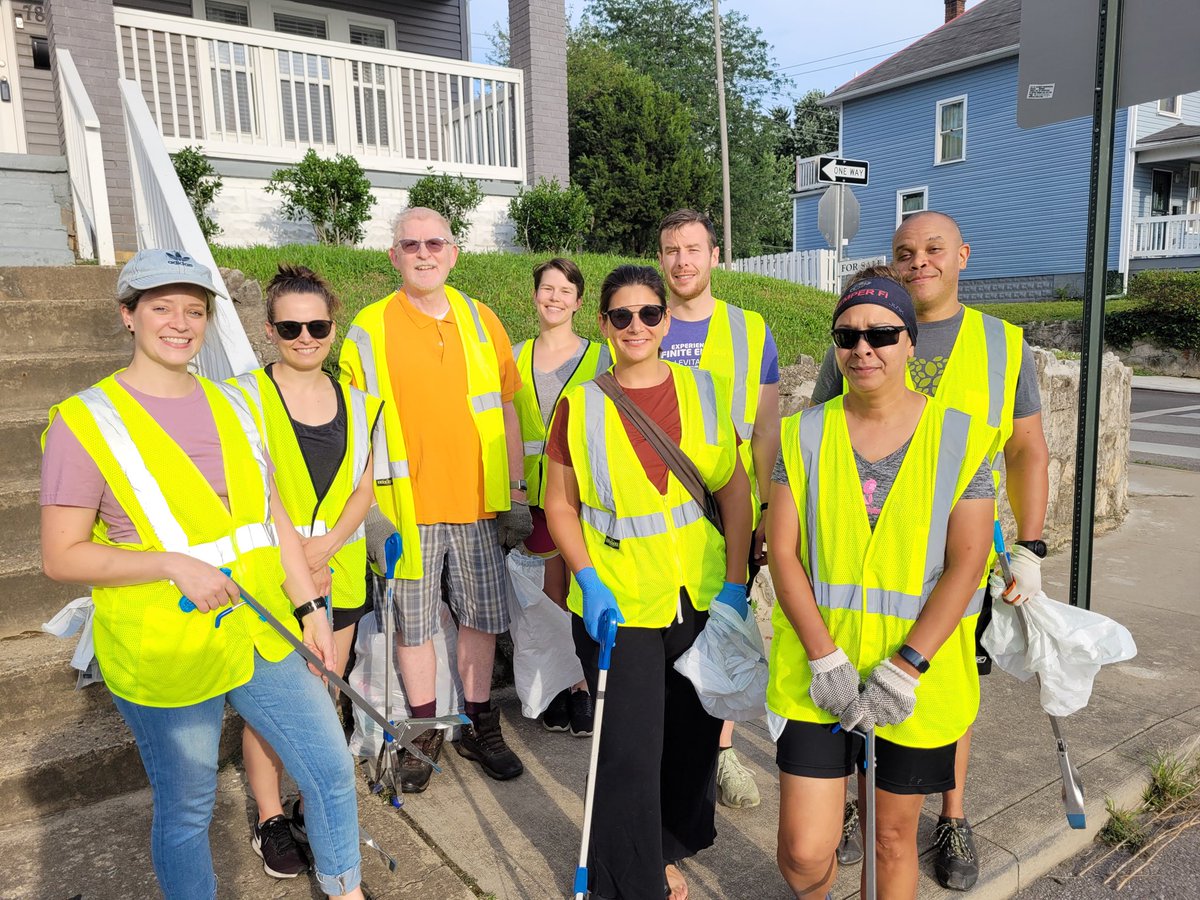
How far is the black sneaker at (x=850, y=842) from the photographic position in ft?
9.62

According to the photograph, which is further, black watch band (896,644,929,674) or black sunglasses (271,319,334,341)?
black sunglasses (271,319,334,341)

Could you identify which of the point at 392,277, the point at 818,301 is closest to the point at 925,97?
the point at 818,301

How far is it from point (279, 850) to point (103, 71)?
9532 mm

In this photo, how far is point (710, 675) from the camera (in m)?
2.53

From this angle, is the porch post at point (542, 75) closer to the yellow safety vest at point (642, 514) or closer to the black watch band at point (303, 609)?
the yellow safety vest at point (642, 514)

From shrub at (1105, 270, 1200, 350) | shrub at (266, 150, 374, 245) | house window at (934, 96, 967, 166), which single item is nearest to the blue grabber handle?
shrub at (266, 150, 374, 245)

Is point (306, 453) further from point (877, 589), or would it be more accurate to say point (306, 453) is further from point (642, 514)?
point (877, 589)

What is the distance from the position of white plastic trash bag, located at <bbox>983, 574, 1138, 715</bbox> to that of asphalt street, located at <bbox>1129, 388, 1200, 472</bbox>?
8.65m

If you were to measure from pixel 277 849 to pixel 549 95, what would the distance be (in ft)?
36.3

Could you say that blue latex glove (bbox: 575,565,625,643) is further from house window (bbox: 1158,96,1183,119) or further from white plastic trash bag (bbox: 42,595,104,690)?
house window (bbox: 1158,96,1183,119)

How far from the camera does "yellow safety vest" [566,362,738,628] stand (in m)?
2.59

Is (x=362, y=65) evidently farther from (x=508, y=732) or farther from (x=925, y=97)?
(x=925, y=97)

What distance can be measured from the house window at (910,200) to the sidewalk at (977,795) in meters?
22.8

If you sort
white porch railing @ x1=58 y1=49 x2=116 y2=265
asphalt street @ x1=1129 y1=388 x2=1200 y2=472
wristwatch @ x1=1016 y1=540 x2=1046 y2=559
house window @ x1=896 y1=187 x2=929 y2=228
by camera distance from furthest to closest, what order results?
house window @ x1=896 y1=187 x2=929 y2=228 → asphalt street @ x1=1129 y1=388 x2=1200 y2=472 → white porch railing @ x1=58 y1=49 x2=116 y2=265 → wristwatch @ x1=1016 y1=540 x2=1046 y2=559
